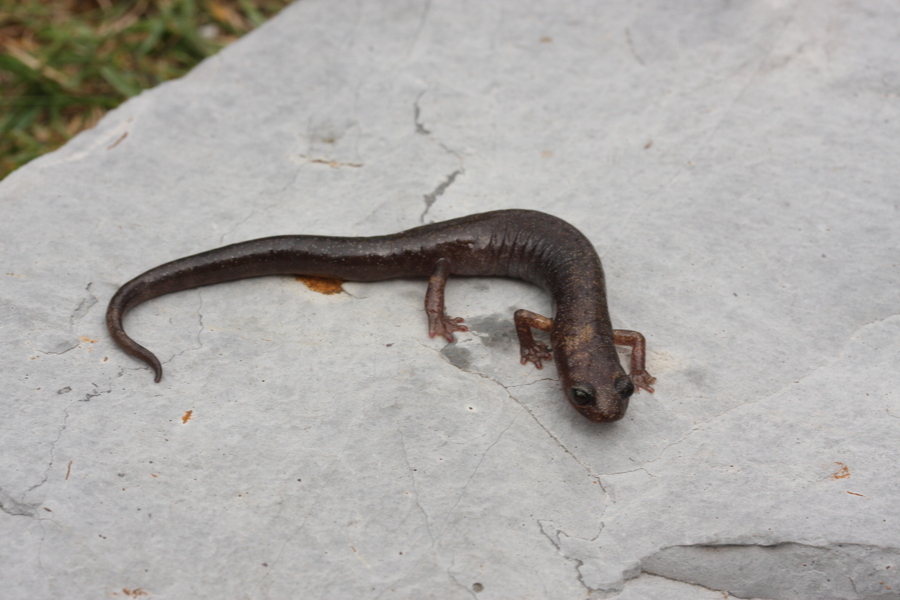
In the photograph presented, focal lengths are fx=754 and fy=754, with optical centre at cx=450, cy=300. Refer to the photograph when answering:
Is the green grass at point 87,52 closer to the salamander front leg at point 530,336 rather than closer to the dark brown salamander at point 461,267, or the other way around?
the dark brown salamander at point 461,267

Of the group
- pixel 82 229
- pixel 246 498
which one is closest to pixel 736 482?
pixel 246 498

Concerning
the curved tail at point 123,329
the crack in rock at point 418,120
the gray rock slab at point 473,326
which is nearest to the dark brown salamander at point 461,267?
the curved tail at point 123,329

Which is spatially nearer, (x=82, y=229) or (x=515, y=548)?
(x=515, y=548)

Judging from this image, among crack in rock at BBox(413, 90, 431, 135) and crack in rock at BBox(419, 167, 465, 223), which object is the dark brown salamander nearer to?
crack in rock at BBox(419, 167, 465, 223)

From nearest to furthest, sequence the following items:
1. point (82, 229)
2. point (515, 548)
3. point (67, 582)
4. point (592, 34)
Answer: point (67, 582)
point (515, 548)
point (82, 229)
point (592, 34)

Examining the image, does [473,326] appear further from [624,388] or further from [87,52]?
[87,52]

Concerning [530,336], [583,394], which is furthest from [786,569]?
[530,336]

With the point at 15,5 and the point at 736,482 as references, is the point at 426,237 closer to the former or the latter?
the point at 736,482
